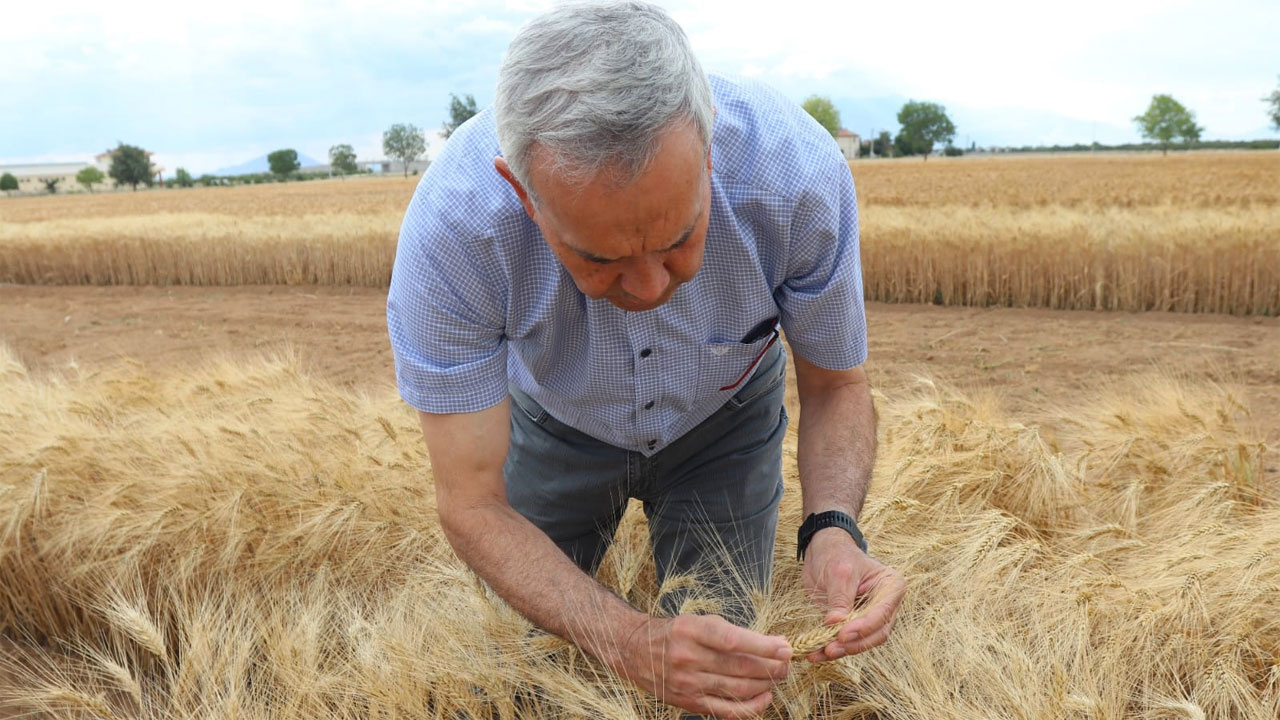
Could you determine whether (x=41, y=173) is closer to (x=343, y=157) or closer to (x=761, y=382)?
(x=343, y=157)

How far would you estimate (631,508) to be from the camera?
→ 8.13 feet

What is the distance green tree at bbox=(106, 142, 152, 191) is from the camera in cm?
6322

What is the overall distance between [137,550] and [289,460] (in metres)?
0.43

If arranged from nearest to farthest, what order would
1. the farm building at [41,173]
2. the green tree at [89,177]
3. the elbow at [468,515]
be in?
the elbow at [468,515] → the green tree at [89,177] → the farm building at [41,173]

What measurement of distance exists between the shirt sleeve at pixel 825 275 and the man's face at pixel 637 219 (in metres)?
0.33

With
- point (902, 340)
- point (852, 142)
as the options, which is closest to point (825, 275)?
point (902, 340)

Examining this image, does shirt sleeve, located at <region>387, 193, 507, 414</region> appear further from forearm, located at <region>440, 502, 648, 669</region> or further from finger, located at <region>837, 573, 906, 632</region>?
finger, located at <region>837, 573, 906, 632</region>

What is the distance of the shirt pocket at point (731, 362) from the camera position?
171 centimetres

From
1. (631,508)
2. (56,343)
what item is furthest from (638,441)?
(56,343)

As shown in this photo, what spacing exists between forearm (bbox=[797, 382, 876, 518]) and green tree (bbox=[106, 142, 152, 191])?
71.0 m

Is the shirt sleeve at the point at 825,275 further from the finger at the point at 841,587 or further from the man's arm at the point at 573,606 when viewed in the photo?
the man's arm at the point at 573,606

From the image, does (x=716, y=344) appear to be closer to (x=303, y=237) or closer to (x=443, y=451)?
(x=443, y=451)

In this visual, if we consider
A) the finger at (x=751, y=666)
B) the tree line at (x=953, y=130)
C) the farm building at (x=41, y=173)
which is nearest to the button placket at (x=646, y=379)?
the finger at (x=751, y=666)

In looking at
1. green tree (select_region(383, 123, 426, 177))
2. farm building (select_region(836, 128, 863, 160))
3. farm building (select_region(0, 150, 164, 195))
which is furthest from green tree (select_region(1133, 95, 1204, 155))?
farm building (select_region(0, 150, 164, 195))
